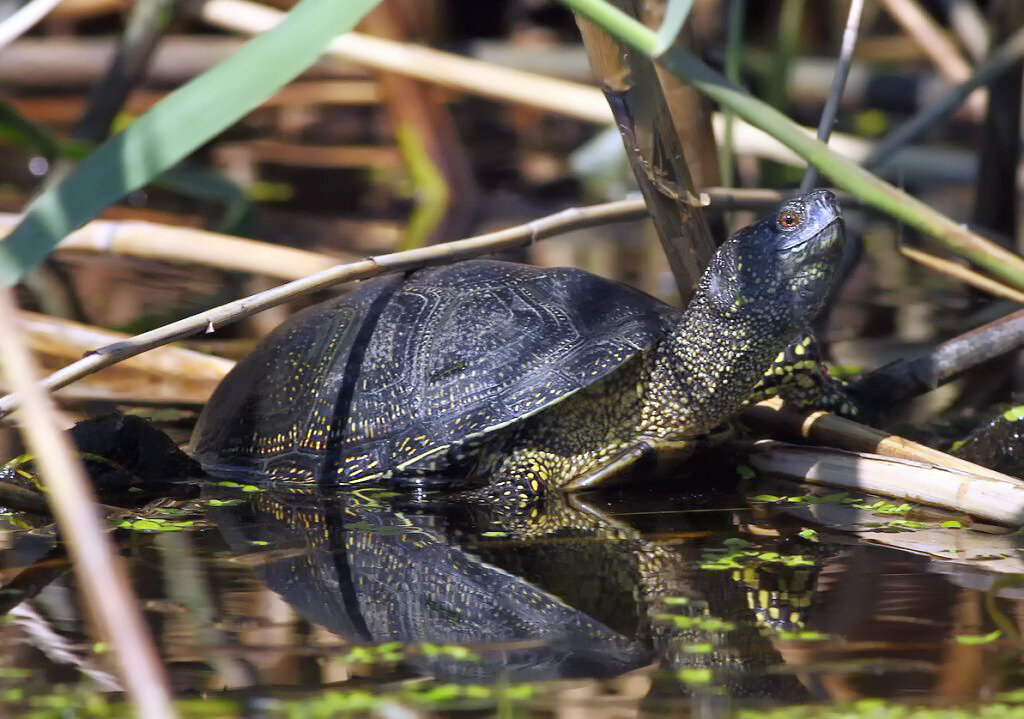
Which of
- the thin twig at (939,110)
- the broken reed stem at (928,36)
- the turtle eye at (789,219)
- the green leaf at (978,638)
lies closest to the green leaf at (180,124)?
the green leaf at (978,638)

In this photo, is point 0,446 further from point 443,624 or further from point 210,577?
point 443,624

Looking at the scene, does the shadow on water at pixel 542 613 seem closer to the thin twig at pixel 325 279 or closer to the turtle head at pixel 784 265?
the thin twig at pixel 325 279

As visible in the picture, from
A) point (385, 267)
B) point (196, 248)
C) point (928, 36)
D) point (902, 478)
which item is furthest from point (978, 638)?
point (928, 36)

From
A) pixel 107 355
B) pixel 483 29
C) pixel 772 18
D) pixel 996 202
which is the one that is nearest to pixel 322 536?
pixel 107 355

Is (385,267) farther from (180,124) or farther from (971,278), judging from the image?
(971,278)

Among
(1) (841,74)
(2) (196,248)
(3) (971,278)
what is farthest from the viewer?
(2) (196,248)

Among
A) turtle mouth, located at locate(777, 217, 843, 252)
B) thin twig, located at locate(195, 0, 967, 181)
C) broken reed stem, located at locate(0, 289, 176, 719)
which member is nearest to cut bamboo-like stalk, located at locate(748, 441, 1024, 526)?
turtle mouth, located at locate(777, 217, 843, 252)
